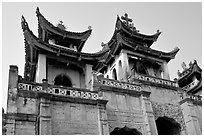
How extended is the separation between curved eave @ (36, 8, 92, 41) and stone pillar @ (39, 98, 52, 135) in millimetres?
8406

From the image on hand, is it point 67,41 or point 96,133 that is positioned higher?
point 67,41

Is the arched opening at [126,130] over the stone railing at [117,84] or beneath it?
beneath

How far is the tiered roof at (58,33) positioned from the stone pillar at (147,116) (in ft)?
24.5

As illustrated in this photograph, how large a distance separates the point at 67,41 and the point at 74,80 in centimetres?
376

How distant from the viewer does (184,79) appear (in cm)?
2591

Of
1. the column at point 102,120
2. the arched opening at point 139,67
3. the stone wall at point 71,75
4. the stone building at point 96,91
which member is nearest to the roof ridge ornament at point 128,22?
the stone building at point 96,91

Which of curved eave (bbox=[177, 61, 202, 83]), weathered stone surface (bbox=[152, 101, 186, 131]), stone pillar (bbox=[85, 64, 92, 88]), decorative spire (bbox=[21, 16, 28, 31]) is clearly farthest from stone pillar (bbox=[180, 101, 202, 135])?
decorative spire (bbox=[21, 16, 28, 31])

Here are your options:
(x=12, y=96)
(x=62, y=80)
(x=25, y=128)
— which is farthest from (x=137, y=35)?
(x=25, y=128)

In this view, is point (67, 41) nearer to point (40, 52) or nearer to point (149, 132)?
point (40, 52)

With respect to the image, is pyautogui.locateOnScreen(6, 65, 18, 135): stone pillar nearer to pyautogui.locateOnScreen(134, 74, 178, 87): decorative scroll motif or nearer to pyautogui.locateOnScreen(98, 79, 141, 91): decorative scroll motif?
pyautogui.locateOnScreen(98, 79, 141, 91): decorative scroll motif

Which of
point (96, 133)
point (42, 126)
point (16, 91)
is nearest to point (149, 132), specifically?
point (96, 133)

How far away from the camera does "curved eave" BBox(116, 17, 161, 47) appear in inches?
909

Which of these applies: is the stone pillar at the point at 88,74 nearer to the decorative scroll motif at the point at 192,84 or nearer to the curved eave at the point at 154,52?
the curved eave at the point at 154,52

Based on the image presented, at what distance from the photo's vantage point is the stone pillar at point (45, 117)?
11.7 m
